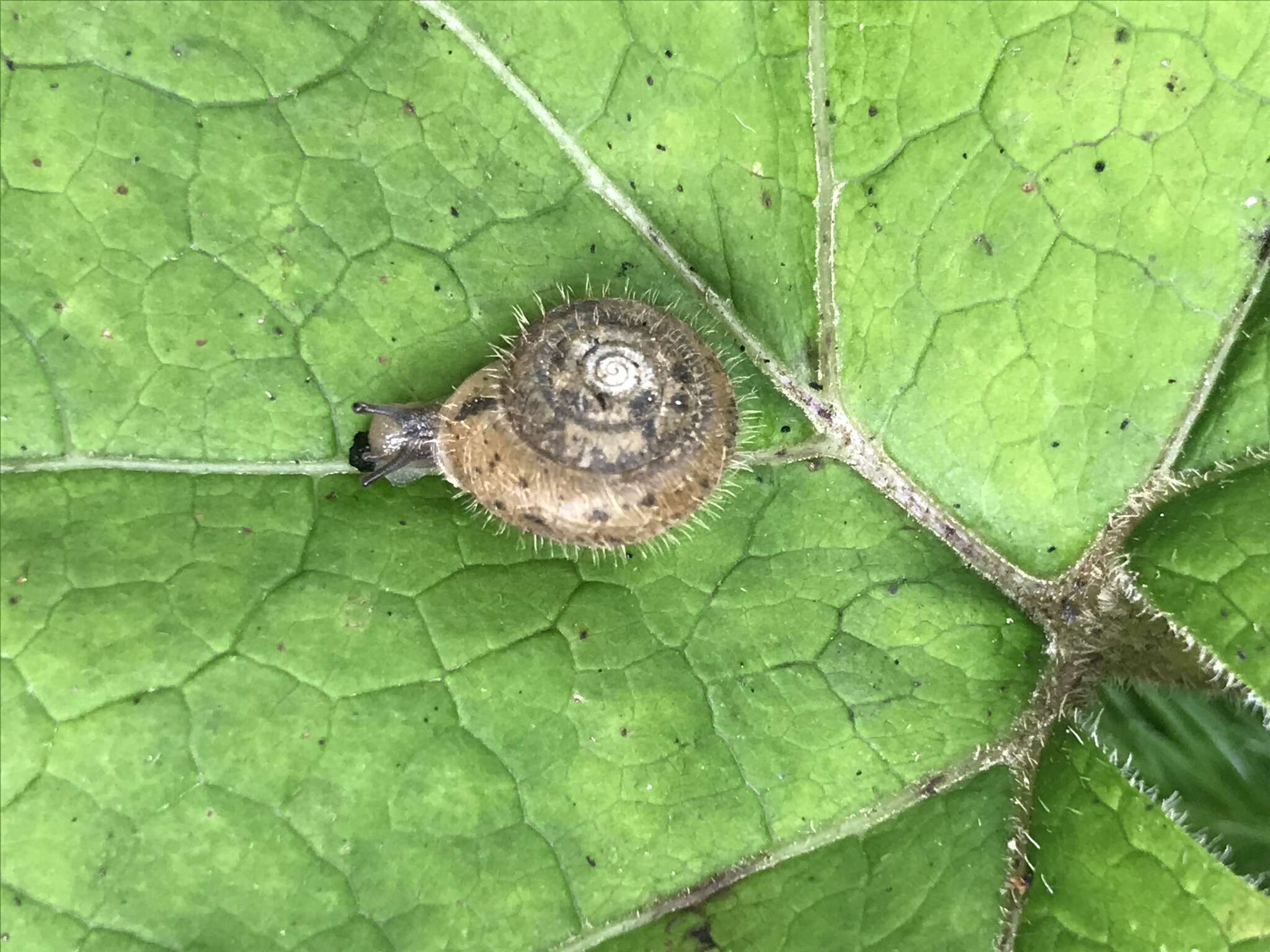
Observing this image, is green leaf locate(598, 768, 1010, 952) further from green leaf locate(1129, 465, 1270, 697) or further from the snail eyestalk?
the snail eyestalk

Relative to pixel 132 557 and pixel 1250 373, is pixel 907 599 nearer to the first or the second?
pixel 1250 373

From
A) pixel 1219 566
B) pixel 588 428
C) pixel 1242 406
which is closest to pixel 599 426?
pixel 588 428

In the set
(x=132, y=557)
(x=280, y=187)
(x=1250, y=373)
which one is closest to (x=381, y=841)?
(x=132, y=557)

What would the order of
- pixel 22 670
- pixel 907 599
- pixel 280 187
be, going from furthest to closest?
pixel 907 599, pixel 280 187, pixel 22 670

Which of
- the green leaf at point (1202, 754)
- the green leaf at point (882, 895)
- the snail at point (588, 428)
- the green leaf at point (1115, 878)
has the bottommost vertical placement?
the green leaf at point (882, 895)

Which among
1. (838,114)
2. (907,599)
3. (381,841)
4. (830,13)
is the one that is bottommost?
(381,841)

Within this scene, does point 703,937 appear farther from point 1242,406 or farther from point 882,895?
point 1242,406

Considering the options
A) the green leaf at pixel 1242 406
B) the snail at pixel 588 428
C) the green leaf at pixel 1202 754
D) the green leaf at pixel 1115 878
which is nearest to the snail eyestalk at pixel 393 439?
the snail at pixel 588 428

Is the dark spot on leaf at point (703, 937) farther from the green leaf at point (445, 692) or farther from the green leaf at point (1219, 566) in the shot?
the green leaf at point (1219, 566)
